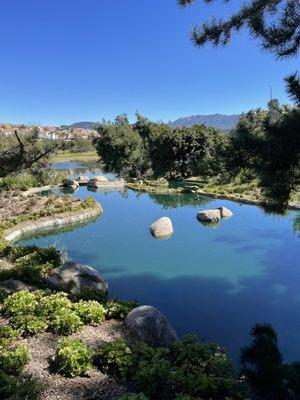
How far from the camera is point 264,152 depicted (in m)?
7.02

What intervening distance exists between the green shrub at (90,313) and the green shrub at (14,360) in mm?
2067

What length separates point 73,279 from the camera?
446 inches

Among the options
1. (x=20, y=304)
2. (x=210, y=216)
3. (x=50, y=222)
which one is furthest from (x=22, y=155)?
(x=210, y=216)

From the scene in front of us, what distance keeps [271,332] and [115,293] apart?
8.44 metres

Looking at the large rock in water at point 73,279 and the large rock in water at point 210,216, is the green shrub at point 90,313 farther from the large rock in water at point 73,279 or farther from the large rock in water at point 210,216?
the large rock in water at point 210,216

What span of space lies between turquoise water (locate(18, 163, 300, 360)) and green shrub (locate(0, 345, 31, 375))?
4623mm

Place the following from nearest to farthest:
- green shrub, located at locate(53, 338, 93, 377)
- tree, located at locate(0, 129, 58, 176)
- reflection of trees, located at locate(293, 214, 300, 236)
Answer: green shrub, located at locate(53, 338, 93, 377) → tree, located at locate(0, 129, 58, 176) → reflection of trees, located at locate(293, 214, 300, 236)

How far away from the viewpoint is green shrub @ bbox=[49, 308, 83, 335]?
8062mm

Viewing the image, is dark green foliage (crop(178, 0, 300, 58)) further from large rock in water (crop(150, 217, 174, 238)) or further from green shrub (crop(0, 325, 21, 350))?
large rock in water (crop(150, 217, 174, 238))

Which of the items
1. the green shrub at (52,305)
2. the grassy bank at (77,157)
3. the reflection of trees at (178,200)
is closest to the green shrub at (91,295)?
the green shrub at (52,305)

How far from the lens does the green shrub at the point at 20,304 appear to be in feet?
28.3

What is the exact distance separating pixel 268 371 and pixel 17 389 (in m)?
3.71

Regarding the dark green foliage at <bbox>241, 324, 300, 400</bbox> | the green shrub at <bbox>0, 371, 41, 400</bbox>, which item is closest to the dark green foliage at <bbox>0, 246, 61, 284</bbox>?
the green shrub at <bbox>0, 371, 41, 400</bbox>

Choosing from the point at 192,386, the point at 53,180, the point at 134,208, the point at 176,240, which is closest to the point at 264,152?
the point at 192,386
